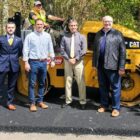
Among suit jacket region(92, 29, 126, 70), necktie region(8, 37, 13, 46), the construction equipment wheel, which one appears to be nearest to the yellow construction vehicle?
the construction equipment wheel

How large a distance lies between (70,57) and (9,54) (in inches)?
46.3

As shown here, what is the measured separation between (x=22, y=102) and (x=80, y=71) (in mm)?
1565

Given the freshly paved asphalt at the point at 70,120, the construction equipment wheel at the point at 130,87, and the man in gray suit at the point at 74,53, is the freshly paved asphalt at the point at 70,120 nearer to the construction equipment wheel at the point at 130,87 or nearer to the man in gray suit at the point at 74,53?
the construction equipment wheel at the point at 130,87

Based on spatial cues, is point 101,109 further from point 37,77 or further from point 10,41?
point 10,41

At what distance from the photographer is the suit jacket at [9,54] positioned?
8461 millimetres

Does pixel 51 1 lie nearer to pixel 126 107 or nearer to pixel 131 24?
pixel 131 24

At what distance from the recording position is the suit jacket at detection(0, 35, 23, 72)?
846 centimetres

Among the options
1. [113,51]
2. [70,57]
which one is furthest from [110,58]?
[70,57]

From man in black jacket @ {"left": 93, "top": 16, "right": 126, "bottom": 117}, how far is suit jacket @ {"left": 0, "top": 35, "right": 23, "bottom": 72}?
4.93 ft

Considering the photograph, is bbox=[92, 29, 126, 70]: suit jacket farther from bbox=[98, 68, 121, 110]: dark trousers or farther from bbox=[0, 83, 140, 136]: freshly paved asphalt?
bbox=[0, 83, 140, 136]: freshly paved asphalt

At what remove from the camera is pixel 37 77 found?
8711mm

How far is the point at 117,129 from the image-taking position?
7637 millimetres

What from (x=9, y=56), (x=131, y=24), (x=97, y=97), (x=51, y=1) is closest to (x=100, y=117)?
(x=97, y=97)

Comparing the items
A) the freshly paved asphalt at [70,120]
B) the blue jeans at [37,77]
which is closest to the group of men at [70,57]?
the blue jeans at [37,77]
